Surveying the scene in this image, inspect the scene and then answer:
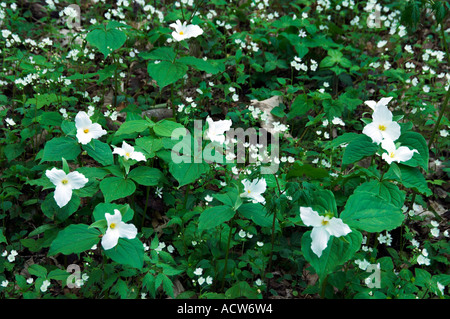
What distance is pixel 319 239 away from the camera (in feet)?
6.53

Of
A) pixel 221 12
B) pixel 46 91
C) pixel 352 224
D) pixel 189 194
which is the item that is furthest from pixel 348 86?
pixel 46 91

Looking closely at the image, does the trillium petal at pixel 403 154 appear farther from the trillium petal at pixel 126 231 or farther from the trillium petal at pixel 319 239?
the trillium petal at pixel 126 231

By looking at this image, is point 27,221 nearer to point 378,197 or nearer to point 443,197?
point 378,197

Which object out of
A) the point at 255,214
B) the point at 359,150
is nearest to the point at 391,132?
the point at 359,150

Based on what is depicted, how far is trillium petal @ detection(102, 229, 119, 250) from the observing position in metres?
2.07

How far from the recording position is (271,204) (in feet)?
7.45

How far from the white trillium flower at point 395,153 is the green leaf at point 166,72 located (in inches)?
59.8

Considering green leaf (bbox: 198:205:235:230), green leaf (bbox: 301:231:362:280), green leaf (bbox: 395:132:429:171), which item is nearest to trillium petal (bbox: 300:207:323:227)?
green leaf (bbox: 301:231:362:280)

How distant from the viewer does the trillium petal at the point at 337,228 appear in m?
1.95

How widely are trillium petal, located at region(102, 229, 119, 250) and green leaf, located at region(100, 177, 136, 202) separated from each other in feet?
1.10

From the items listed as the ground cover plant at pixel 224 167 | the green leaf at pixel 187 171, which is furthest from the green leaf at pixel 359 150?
the green leaf at pixel 187 171

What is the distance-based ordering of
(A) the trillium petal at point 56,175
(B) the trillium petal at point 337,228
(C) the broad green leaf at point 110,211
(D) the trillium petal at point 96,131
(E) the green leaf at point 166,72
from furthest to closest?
(E) the green leaf at point 166,72 < (D) the trillium petal at point 96,131 < (A) the trillium petal at point 56,175 < (C) the broad green leaf at point 110,211 < (B) the trillium petal at point 337,228

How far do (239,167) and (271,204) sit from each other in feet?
3.22

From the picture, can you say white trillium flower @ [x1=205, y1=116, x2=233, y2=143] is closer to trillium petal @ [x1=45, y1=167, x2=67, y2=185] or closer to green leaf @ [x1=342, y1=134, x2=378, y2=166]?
green leaf @ [x1=342, y1=134, x2=378, y2=166]
